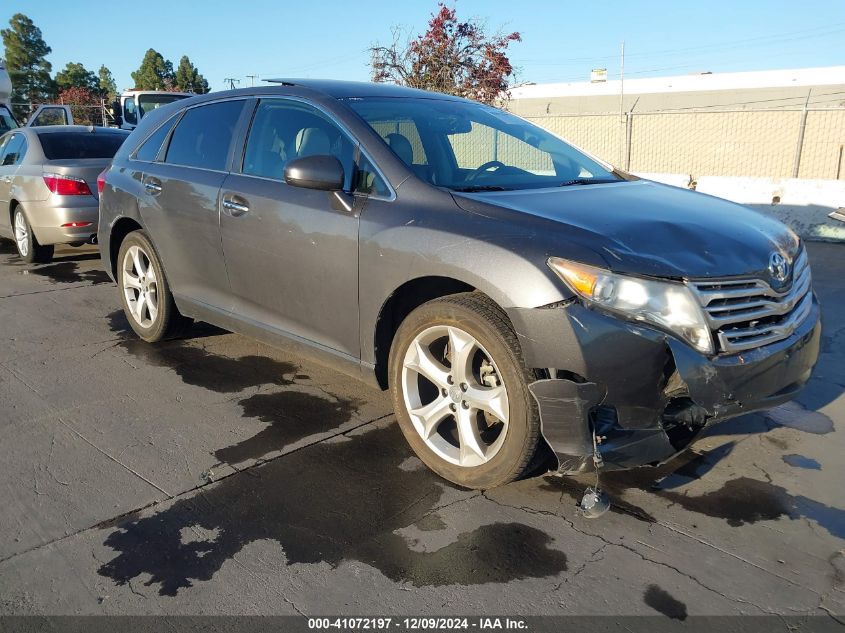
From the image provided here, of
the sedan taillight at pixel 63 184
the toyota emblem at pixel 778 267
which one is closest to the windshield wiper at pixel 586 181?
the toyota emblem at pixel 778 267

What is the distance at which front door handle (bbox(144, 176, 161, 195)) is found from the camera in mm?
4941

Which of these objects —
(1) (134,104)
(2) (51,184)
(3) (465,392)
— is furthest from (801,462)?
(1) (134,104)

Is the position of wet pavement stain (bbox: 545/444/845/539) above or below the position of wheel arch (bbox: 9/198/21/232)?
below

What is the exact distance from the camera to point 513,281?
2.90m

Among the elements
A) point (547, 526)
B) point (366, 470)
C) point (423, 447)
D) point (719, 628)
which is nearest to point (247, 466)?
point (366, 470)

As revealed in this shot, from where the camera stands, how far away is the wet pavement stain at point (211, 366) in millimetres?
4703

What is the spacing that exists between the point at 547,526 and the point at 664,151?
1648cm

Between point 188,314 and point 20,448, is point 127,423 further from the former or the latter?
point 188,314

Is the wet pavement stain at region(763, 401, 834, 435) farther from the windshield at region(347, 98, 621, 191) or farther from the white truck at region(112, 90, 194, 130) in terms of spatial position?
the white truck at region(112, 90, 194, 130)

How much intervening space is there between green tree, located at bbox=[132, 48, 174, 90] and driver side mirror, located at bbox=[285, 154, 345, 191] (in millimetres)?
62349

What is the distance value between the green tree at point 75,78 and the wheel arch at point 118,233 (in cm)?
5692

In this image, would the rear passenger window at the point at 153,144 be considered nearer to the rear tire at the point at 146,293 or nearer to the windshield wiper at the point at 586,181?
the rear tire at the point at 146,293

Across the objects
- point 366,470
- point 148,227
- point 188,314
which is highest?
point 148,227

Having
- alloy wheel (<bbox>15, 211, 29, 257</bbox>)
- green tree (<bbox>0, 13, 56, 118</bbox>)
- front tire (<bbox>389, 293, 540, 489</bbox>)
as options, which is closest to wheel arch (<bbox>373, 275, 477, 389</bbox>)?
front tire (<bbox>389, 293, 540, 489</bbox>)
